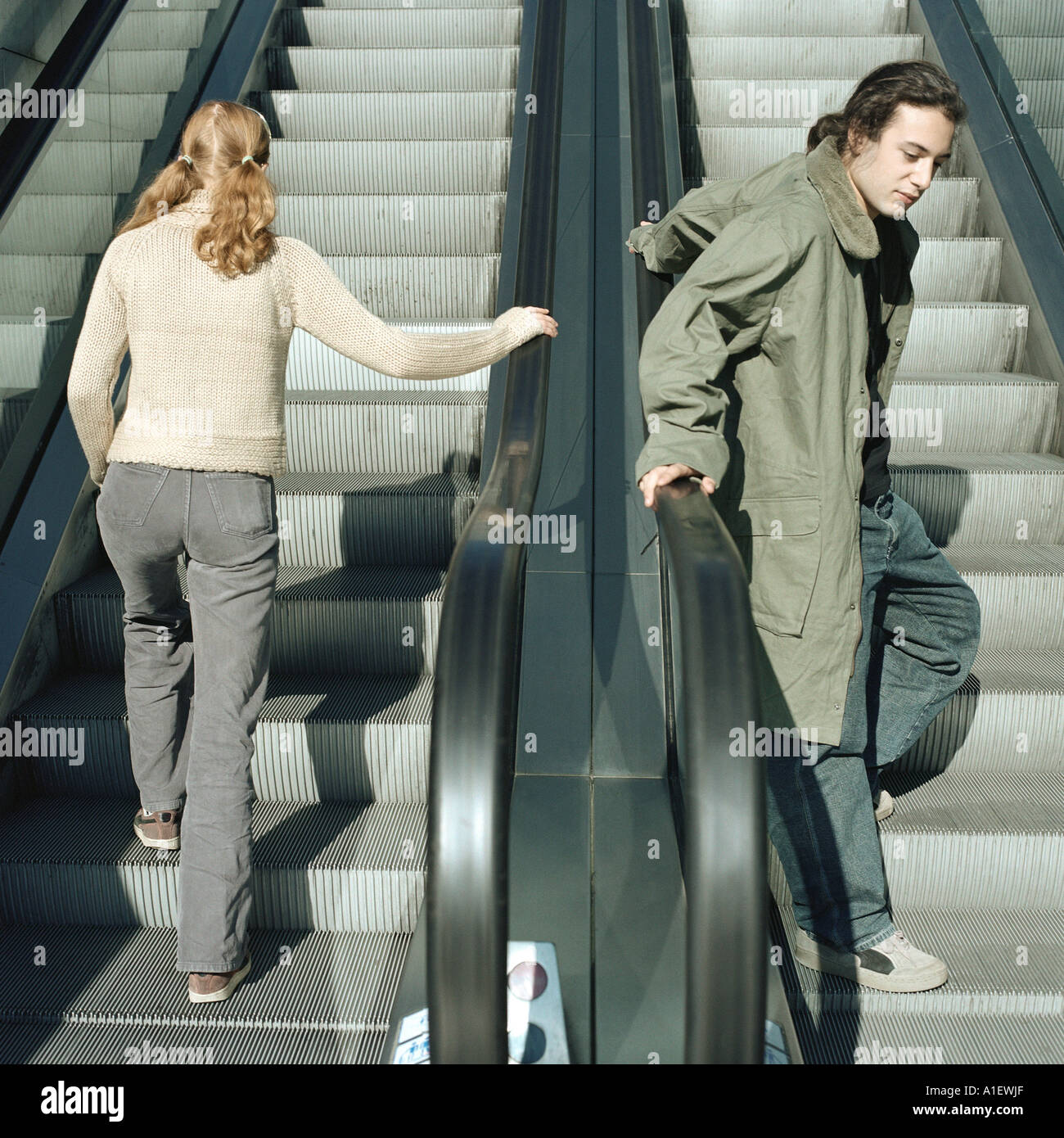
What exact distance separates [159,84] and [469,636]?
10.7 feet

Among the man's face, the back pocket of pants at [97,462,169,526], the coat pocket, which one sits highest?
the man's face

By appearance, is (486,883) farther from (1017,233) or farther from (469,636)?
(1017,233)

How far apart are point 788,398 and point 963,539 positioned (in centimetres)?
160

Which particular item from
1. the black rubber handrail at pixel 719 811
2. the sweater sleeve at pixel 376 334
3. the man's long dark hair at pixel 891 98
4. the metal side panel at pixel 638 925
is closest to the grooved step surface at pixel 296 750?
the metal side panel at pixel 638 925

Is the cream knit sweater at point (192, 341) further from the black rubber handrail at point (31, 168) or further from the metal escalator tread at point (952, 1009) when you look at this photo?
the metal escalator tread at point (952, 1009)

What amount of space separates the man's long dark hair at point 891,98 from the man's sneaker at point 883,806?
140cm

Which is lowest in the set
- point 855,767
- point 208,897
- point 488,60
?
point 208,897

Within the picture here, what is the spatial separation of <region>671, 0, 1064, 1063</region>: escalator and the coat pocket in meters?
0.74

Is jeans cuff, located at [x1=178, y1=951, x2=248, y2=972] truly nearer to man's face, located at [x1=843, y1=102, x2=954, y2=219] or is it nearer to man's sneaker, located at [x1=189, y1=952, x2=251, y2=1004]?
man's sneaker, located at [x1=189, y1=952, x2=251, y2=1004]

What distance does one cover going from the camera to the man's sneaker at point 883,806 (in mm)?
2271

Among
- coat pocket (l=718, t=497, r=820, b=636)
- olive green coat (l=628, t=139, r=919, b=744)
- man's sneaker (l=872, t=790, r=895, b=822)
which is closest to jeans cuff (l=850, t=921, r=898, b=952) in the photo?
man's sneaker (l=872, t=790, r=895, b=822)

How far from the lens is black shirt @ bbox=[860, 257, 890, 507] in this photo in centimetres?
179
